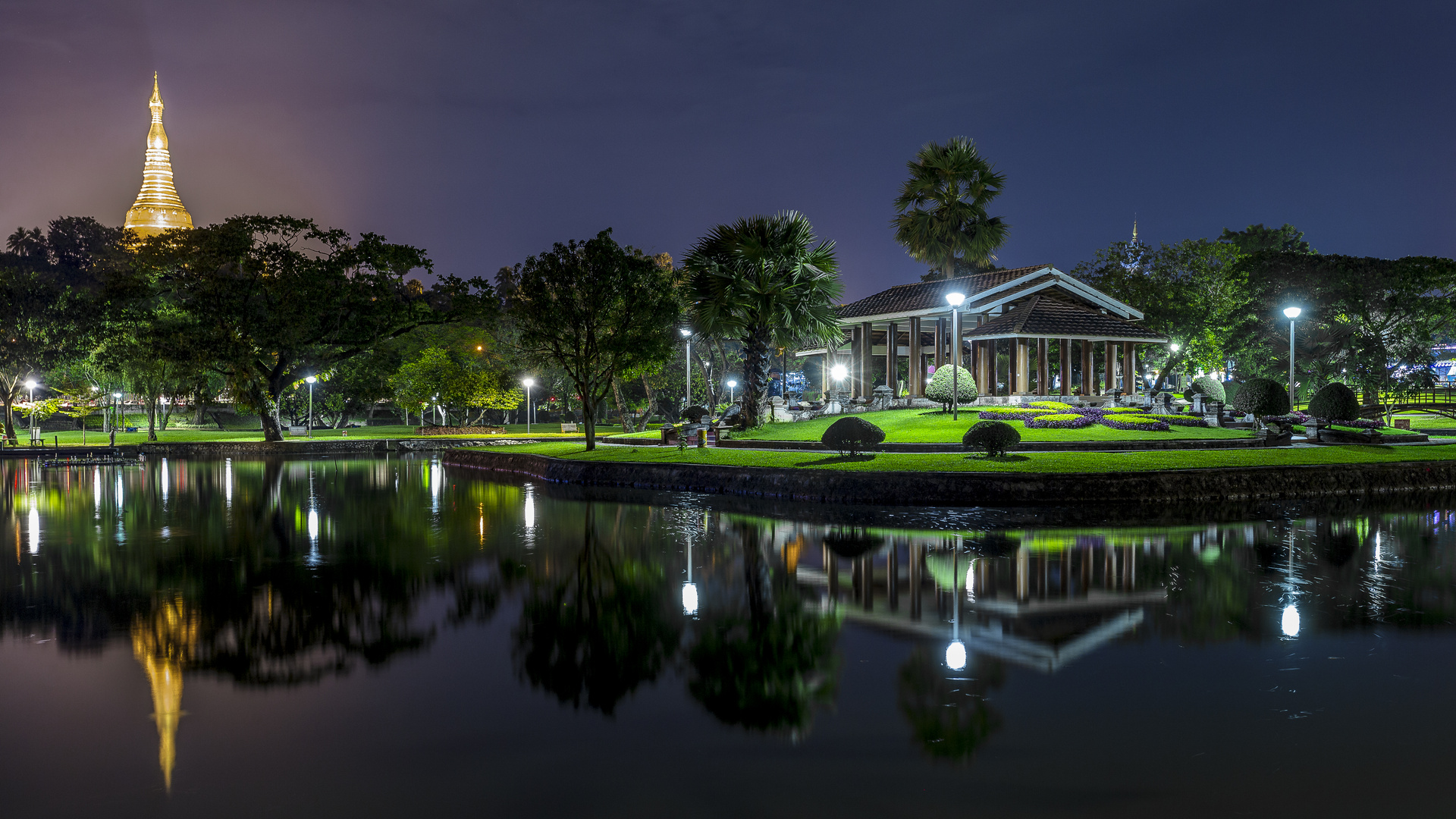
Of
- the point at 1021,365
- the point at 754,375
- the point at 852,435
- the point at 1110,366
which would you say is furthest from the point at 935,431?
the point at 1110,366

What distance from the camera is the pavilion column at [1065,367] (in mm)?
39250

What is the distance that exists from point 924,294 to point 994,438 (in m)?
21.2

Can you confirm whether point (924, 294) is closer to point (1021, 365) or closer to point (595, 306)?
point (1021, 365)

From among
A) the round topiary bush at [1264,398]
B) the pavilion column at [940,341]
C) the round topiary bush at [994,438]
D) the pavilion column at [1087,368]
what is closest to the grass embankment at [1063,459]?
the round topiary bush at [994,438]

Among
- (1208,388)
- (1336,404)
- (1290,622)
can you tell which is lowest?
(1290,622)

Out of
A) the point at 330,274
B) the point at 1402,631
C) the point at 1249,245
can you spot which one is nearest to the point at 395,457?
the point at 330,274

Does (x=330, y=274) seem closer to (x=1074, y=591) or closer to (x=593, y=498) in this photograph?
(x=593, y=498)

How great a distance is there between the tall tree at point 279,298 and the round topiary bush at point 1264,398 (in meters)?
30.2

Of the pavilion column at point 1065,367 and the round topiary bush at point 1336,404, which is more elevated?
the pavilion column at point 1065,367

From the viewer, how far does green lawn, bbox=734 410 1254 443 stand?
28.7 m

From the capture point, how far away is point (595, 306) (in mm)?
31125

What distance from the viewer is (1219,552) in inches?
546

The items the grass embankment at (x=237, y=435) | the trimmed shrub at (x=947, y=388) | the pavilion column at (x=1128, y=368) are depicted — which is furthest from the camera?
the grass embankment at (x=237, y=435)

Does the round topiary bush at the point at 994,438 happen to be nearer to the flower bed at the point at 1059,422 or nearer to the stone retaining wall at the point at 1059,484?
the stone retaining wall at the point at 1059,484
